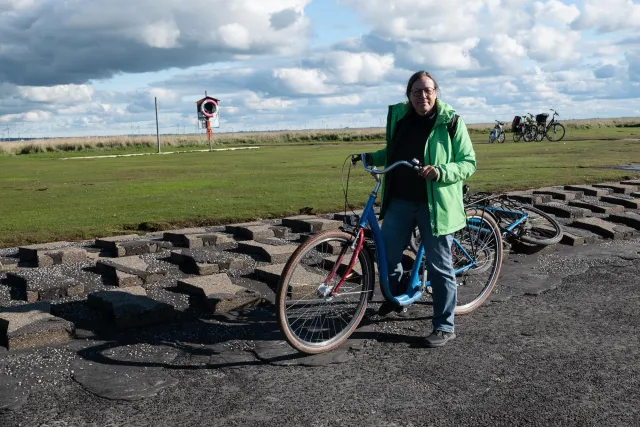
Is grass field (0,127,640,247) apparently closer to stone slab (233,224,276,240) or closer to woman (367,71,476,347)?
stone slab (233,224,276,240)

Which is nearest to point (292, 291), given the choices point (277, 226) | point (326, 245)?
point (326, 245)

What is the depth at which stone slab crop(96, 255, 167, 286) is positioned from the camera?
6.95 meters

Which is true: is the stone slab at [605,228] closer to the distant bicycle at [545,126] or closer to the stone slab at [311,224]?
the stone slab at [311,224]

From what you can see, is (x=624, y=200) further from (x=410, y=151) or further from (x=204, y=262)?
(x=410, y=151)

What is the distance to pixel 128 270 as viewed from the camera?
7.09 m

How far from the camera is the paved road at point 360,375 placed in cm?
395

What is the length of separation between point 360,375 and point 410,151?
1.71 meters

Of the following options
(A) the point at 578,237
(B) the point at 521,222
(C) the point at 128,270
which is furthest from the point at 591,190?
(C) the point at 128,270

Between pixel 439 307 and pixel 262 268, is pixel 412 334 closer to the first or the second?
pixel 439 307

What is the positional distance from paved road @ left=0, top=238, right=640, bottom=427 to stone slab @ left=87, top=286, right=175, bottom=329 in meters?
0.15

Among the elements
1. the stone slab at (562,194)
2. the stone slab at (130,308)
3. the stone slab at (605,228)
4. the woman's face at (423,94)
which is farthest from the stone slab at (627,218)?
the stone slab at (130,308)

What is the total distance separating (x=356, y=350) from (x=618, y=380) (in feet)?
5.50

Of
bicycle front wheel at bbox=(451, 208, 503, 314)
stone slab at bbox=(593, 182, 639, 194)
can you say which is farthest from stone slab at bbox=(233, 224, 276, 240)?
stone slab at bbox=(593, 182, 639, 194)

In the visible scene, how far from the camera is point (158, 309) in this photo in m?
5.81
